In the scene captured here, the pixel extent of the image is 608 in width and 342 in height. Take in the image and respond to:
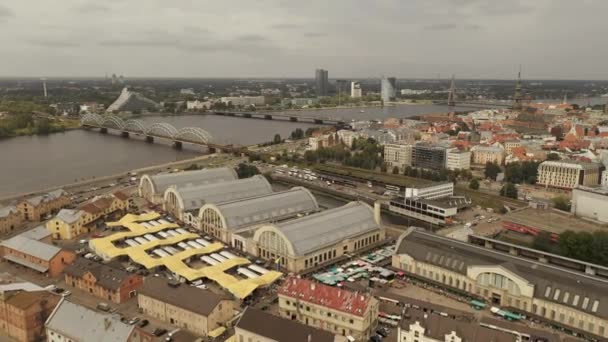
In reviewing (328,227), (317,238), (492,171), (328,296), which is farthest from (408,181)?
(328,296)

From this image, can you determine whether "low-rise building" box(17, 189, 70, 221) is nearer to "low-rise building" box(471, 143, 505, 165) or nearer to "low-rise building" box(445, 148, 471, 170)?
"low-rise building" box(445, 148, 471, 170)

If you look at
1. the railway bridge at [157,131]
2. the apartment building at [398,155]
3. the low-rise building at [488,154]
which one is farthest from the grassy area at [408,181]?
the railway bridge at [157,131]

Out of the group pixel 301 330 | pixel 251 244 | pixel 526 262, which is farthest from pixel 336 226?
pixel 301 330

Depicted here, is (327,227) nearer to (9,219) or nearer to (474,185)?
(9,219)

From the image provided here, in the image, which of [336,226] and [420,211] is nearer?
[336,226]

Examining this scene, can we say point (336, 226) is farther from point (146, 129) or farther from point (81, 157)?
point (146, 129)

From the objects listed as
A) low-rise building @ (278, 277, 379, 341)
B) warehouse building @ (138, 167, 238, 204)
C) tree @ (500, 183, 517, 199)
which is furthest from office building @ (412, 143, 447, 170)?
low-rise building @ (278, 277, 379, 341)
